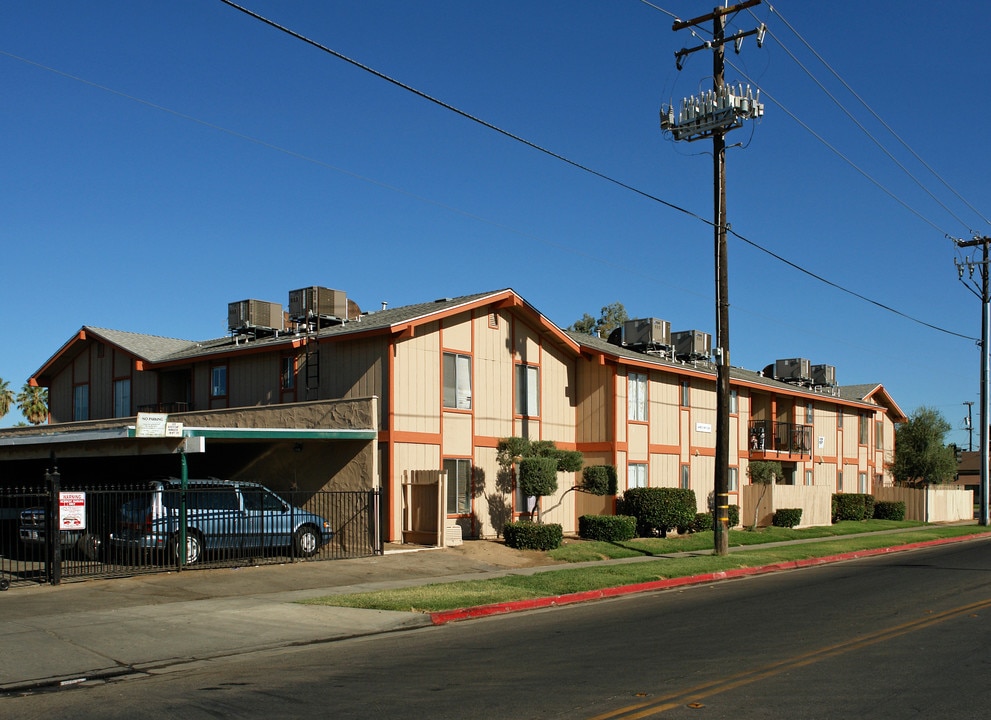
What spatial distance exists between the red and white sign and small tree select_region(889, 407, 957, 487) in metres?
49.0

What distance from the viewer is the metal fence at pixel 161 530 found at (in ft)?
56.7

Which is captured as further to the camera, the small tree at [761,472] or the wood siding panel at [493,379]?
the small tree at [761,472]

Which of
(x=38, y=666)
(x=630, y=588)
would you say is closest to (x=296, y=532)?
(x=630, y=588)

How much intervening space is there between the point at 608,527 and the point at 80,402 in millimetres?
19604

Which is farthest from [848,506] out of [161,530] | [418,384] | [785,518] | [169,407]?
[161,530]

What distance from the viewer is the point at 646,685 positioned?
9375 millimetres

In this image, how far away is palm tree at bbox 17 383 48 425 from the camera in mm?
60750

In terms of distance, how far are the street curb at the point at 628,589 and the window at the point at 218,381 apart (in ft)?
49.7

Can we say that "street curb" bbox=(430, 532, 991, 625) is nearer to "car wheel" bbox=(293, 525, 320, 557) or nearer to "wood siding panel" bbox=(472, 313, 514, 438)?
"car wheel" bbox=(293, 525, 320, 557)

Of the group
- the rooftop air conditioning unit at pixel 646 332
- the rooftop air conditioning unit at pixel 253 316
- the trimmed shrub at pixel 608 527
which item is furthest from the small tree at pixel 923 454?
the rooftop air conditioning unit at pixel 253 316

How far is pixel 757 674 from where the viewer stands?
32.4 ft

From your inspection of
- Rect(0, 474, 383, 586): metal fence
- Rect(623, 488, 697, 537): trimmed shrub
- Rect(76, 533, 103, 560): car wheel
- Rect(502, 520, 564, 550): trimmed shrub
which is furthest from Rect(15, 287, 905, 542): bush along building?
Rect(76, 533, 103, 560): car wheel

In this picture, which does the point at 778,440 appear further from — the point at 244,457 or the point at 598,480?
the point at 244,457

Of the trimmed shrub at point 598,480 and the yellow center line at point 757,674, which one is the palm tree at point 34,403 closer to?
the trimmed shrub at point 598,480
